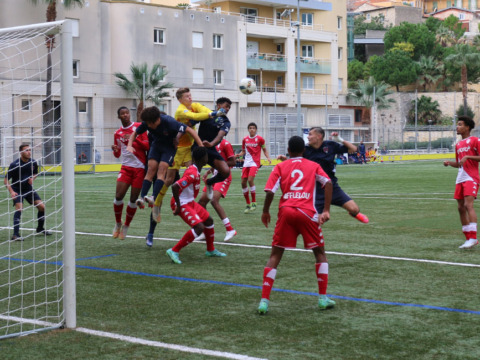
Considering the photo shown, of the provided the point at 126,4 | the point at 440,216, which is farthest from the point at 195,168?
the point at 126,4

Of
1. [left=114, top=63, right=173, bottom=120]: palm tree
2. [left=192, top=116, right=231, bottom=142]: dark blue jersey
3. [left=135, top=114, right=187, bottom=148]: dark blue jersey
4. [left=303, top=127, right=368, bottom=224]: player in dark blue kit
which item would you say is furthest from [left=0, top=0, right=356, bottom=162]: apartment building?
[left=303, top=127, right=368, bottom=224]: player in dark blue kit

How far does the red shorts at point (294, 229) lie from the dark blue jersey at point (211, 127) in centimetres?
490

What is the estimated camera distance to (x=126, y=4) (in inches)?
2080

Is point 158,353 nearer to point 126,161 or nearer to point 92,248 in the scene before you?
point 92,248

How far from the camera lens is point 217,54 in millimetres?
59562

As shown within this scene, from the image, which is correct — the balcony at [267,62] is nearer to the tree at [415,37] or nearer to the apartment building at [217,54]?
the apartment building at [217,54]

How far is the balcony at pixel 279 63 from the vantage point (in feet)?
207

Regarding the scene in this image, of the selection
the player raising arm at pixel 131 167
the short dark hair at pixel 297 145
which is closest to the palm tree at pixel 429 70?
the player raising arm at pixel 131 167

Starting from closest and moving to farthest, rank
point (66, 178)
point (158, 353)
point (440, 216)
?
point (158, 353) < point (66, 178) < point (440, 216)

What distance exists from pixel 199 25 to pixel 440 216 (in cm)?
4484

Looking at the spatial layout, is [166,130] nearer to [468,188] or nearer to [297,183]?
[297,183]

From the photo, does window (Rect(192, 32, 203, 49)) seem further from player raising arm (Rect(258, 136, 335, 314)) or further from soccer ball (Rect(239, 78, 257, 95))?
player raising arm (Rect(258, 136, 335, 314))

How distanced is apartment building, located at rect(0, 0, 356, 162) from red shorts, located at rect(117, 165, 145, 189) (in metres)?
31.4

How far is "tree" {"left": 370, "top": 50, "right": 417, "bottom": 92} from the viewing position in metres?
90.6
